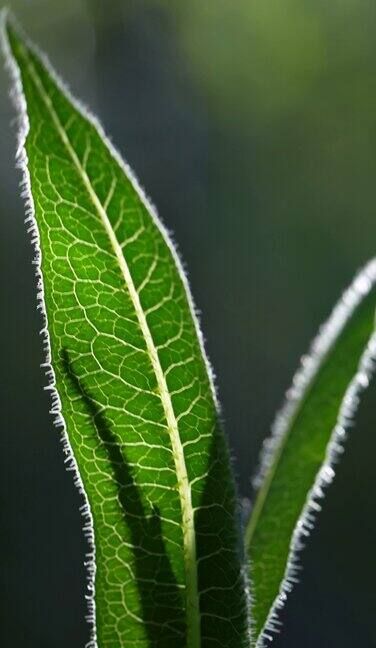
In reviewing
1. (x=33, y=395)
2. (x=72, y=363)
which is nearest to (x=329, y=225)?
(x=33, y=395)

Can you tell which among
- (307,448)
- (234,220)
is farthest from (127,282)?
(234,220)

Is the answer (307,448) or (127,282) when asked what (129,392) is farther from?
(307,448)

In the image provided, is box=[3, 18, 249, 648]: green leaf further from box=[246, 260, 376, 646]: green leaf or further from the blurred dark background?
the blurred dark background

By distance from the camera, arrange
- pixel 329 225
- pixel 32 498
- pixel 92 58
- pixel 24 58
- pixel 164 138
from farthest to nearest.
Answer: pixel 92 58 → pixel 164 138 → pixel 329 225 → pixel 32 498 → pixel 24 58

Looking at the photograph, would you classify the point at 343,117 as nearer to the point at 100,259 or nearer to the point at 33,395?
the point at 33,395

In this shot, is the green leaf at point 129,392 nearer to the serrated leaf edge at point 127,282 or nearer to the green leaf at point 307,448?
the serrated leaf edge at point 127,282

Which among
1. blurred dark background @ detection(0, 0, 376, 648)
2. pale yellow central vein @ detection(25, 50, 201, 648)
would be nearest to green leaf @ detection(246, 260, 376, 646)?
pale yellow central vein @ detection(25, 50, 201, 648)
